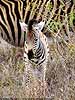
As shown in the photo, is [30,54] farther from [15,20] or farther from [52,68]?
[15,20]

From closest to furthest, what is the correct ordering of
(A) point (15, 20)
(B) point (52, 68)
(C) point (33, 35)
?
1. (C) point (33, 35)
2. (B) point (52, 68)
3. (A) point (15, 20)

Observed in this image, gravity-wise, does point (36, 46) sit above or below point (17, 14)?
below

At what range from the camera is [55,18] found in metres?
6.58

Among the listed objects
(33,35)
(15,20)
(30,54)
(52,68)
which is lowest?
(52,68)

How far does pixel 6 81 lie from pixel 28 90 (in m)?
0.61

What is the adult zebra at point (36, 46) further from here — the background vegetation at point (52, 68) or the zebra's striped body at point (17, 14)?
the zebra's striped body at point (17, 14)

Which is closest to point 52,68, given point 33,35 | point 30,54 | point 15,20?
point 30,54

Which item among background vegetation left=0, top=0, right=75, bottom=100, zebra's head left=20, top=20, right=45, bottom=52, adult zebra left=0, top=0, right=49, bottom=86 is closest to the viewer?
background vegetation left=0, top=0, right=75, bottom=100

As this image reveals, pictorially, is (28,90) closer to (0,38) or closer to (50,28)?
(50,28)

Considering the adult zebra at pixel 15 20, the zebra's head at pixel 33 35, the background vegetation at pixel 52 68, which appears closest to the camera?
the background vegetation at pixel 52 68

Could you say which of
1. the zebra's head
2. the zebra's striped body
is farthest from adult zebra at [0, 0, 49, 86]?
the zebra's head

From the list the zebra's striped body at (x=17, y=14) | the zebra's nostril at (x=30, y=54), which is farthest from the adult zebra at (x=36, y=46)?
the zebra's striped body at (x=17, y=14)

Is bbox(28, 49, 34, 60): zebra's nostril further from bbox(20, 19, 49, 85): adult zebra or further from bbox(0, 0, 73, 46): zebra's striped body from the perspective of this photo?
bbox(0, 0, 73, 46): zebra's striped body

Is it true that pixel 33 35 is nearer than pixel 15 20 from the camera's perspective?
Yes
